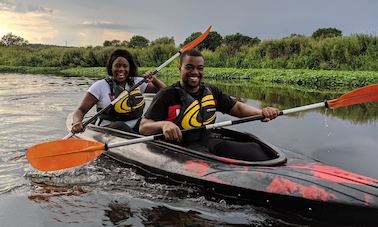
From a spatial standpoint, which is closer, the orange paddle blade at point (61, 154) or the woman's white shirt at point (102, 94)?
the orange paddle blade at point (61, 154)

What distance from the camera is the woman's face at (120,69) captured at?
220 inches

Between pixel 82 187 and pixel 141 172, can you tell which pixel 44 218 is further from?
pixel 141 172

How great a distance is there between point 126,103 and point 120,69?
0.44m

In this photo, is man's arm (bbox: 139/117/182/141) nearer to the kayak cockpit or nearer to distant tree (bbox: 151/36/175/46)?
the kayak cockpit

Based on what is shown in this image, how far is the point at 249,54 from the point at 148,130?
18062mm

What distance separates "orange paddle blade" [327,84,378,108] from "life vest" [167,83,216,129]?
119 centimetres

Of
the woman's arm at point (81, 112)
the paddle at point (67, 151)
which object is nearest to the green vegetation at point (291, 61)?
the paddle at point (67, 151)

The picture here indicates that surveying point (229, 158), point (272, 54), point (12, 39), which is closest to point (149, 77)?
point (229, 158)

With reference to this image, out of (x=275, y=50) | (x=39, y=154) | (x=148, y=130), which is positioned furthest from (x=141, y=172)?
(x=275, y=50)

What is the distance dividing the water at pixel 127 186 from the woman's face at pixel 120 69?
3.61 feet

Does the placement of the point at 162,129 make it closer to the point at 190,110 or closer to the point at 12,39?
the point at 190,110

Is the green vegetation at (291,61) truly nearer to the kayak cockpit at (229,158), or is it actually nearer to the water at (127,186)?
the water at (127,186)

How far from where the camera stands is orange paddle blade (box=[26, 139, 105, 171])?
14.0 ft

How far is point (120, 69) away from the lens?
5.64 meters
